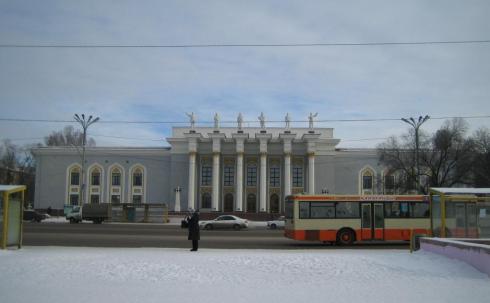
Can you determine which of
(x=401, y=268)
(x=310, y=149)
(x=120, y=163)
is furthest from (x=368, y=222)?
(x=120, y=163)

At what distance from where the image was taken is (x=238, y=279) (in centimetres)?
A: 1141

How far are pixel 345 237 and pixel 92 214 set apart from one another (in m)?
36.9

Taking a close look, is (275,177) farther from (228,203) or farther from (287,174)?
(228,203)

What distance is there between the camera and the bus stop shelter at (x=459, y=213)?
56.1 feet

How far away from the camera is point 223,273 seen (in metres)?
12.0

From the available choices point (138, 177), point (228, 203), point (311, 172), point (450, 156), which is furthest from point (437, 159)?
point (138, 177)

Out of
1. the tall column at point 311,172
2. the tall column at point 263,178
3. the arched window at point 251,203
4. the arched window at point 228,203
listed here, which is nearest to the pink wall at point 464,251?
the tall column at point 311,172

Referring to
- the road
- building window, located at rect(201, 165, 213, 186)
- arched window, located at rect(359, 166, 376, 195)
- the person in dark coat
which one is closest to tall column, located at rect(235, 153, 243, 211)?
building window, located at rect(201, 165, 213, 186)

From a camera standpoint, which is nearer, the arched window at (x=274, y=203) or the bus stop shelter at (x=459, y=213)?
the bus stop shelter at (x=459, y=213)

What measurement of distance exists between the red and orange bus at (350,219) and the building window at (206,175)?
165 ft

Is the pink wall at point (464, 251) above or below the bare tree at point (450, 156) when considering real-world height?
below

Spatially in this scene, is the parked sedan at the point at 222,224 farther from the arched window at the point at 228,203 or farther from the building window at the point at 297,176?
the building window at the point at 297,176

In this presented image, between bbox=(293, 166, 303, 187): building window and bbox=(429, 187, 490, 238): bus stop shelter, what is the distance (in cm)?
5597

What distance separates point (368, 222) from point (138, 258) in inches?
533
